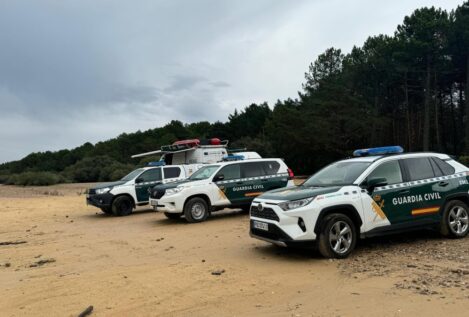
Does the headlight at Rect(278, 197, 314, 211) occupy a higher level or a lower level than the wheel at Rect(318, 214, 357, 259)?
higher

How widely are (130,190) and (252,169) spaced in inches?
191

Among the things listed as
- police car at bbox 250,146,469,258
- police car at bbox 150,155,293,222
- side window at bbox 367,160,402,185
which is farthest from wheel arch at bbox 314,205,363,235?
police car at bbox 150,155,293,222

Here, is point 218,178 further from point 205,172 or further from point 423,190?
point 423,190

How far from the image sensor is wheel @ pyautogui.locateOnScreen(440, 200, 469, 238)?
8.50 m

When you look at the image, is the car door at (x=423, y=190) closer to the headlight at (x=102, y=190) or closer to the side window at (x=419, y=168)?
the side window at (x=419, y=168)

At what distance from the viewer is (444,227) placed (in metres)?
8.48

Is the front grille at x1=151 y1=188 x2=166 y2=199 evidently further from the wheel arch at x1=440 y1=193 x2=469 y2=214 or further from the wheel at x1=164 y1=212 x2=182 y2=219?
the wheel arch at x1=440 y1=193 x2=469 y2=214

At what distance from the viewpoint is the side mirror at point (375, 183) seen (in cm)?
756

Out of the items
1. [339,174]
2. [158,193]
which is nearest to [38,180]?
[158,193]

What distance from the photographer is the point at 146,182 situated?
16422 mm

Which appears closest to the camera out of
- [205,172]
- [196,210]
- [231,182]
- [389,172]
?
[389,172]

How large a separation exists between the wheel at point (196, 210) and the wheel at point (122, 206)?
4141mm

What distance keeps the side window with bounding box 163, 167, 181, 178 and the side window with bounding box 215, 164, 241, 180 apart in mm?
3826

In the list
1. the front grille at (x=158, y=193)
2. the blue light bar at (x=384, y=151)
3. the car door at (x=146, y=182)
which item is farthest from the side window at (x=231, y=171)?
the blue light bar at (x=384, y=151)
